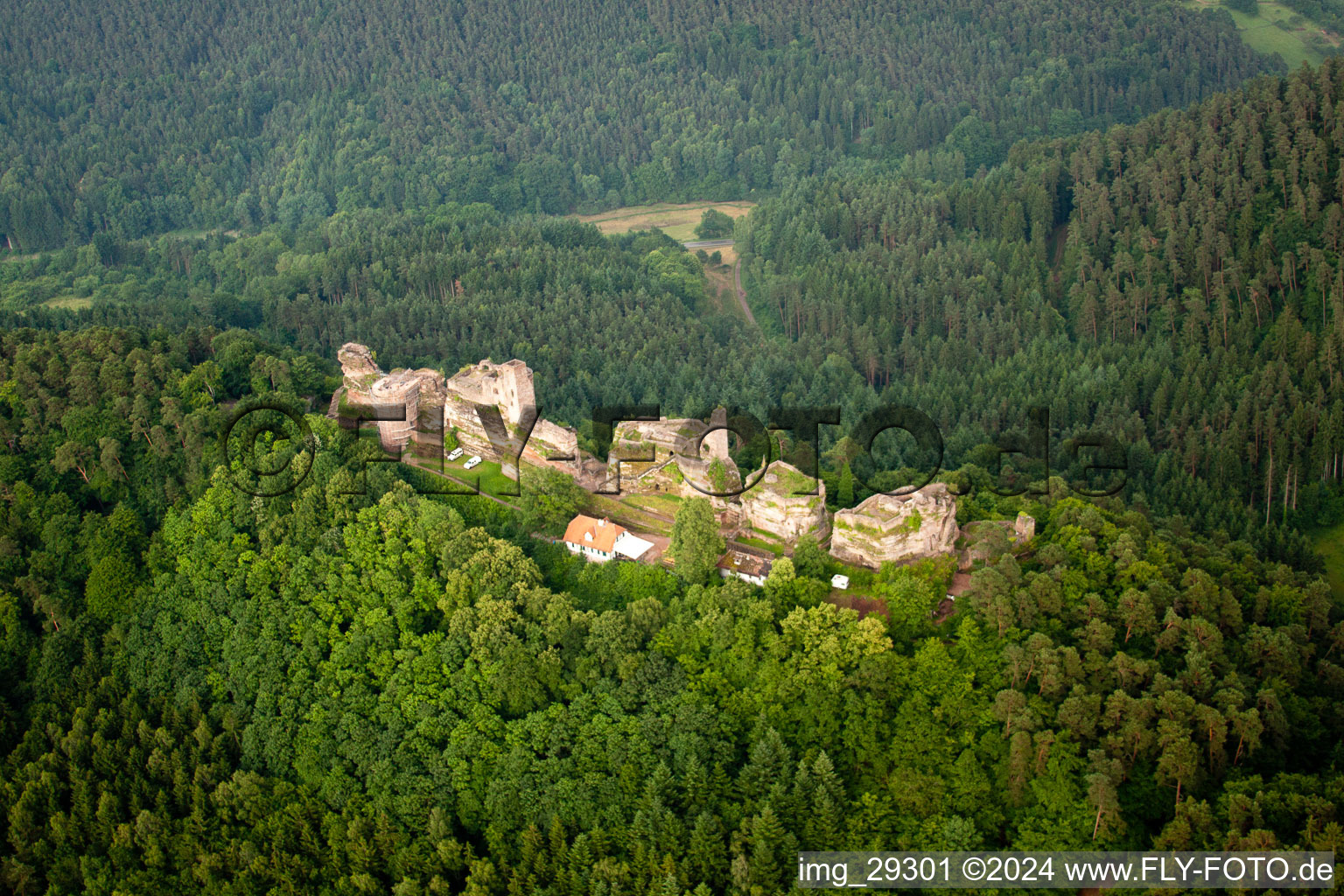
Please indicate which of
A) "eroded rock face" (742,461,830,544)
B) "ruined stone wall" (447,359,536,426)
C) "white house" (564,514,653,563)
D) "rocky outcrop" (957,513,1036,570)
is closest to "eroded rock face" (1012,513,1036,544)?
"rocky outcrop" (957,513,1036,570)

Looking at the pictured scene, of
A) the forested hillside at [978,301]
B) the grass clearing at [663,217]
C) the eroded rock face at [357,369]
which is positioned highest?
the eroded rock face at [357,369]

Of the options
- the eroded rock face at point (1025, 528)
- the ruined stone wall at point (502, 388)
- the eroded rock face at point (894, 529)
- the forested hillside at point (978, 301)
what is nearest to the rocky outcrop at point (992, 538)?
the eroded rock face at point (1025, 528)

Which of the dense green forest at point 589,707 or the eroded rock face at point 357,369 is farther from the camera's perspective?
the eroded rock face at point 357,369

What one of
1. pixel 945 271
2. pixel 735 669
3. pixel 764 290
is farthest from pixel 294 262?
pixel 735 669

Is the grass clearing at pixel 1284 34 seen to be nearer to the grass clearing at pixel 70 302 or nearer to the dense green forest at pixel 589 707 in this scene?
the dense green forest at pixel 589 707

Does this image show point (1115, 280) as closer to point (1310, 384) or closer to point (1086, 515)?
point (1310, 384)

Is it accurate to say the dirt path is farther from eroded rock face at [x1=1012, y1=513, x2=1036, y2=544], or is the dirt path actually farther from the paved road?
eroded rock face at [x1=1012, y1=513, x2=1036, y2=544]
